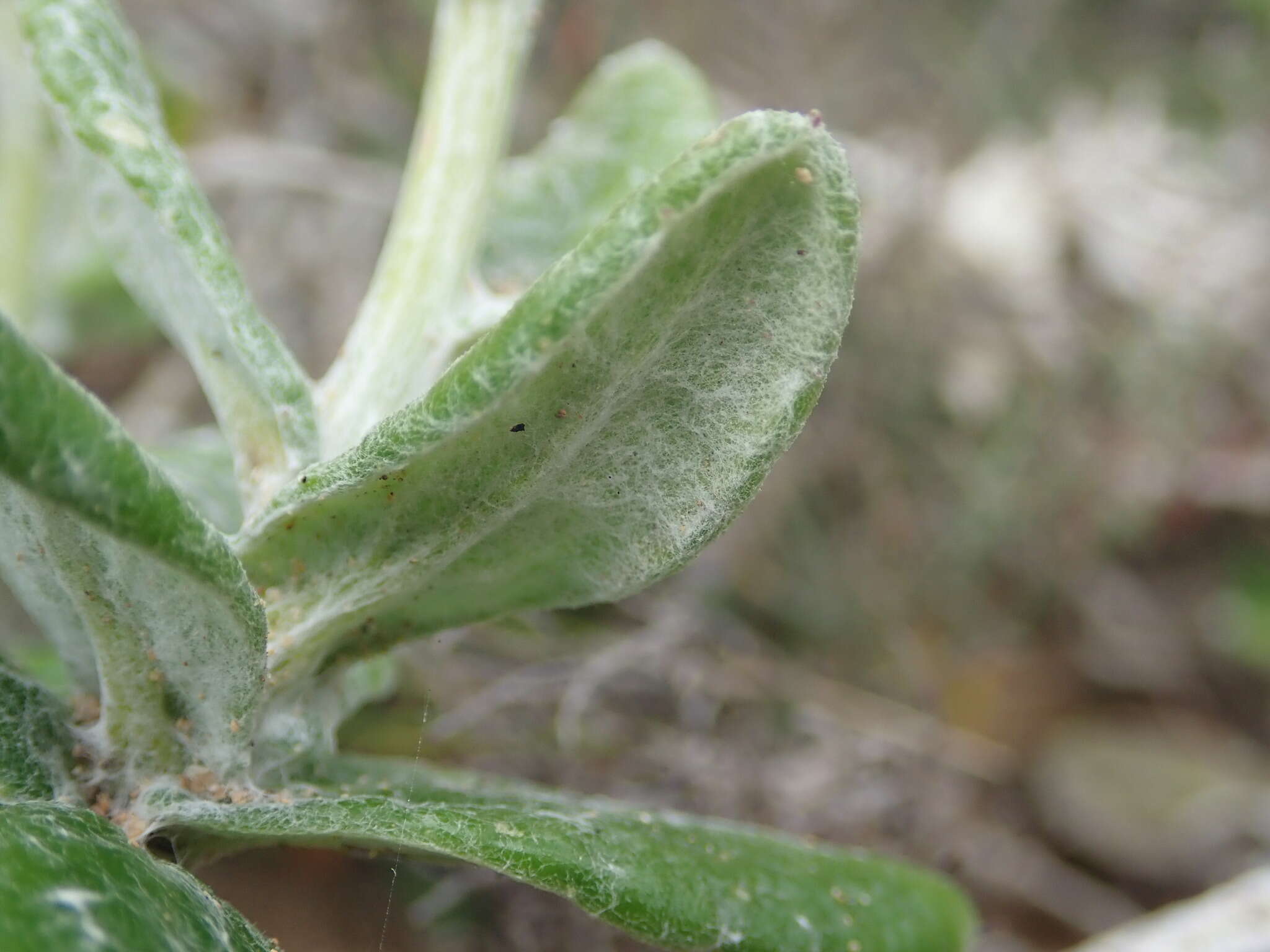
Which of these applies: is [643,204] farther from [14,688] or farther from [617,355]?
[14,688]

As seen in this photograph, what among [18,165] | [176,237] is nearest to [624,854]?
[176,237]

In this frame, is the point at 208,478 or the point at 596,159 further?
the point at 596,159

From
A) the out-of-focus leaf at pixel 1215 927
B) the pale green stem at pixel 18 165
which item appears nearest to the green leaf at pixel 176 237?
the pale green stem at pixel 18 165

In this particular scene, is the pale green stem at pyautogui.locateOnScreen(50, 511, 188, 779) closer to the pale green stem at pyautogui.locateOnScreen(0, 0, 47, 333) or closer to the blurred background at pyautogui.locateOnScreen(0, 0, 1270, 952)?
the blurred background at pyautogui.locateOnScreen(0, 0, 1270, 952)

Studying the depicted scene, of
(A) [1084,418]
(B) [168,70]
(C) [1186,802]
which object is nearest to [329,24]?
(B) [168,70]

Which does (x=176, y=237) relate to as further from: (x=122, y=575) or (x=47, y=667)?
(x=47, y=667)

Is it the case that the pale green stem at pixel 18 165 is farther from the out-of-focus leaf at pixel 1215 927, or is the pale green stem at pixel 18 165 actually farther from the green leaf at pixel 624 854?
the out-of-focus leaf at pixel 1215 927
